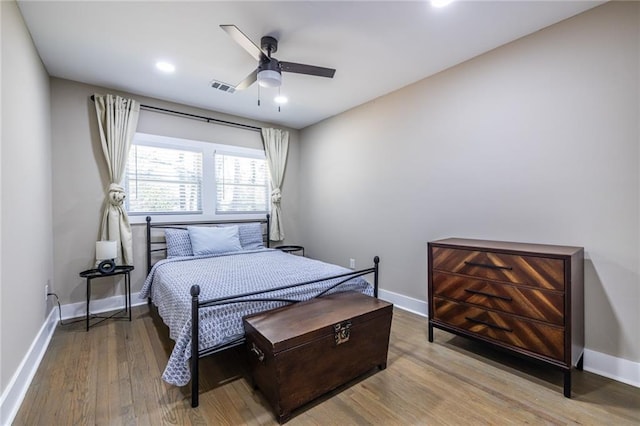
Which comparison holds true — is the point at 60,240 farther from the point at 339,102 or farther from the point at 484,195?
the point at 484,195

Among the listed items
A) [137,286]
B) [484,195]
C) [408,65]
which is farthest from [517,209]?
[137,286]

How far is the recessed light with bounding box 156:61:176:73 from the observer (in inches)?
109

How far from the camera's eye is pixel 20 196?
1955 millimetres

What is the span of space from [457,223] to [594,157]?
3.71 ft

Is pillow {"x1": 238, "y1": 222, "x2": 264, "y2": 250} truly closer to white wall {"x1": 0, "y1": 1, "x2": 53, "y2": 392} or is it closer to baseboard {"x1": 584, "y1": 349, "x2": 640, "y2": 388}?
white wall {"x1": 0, "y1": 1, "x2": 53, "y2": 392}

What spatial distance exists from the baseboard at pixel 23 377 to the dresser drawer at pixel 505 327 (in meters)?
2.95

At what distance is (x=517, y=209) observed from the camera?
244 centimetres

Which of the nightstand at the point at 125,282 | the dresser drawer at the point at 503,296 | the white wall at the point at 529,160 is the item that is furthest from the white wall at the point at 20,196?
the white wall at the point at 529,160

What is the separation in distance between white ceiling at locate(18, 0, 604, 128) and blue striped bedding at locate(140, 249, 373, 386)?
2.01 meters

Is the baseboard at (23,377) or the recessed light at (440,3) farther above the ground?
the recessed light at (440,3)

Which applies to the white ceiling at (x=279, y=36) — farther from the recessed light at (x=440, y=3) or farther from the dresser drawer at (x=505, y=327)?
the dresser drawer at (x=505, y=327)

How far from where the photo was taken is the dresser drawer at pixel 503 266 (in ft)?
6.19

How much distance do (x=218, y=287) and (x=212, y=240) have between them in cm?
159

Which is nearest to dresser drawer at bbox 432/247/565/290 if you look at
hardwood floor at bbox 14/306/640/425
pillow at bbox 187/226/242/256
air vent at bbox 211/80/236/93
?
hardwood floor at bbox 14/306/640/425
